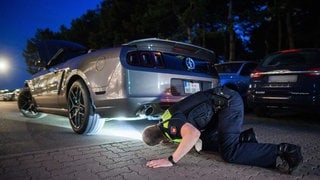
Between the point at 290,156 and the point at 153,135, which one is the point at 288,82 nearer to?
the point at 290,156

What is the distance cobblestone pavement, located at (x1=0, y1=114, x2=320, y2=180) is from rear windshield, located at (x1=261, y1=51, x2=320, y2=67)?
2188 millimetres

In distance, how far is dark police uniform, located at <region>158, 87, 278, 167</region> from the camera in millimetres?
2969

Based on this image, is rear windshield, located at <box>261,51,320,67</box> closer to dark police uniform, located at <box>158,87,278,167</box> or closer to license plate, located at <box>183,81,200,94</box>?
license plate, located at <box>183,81,200,94</box>

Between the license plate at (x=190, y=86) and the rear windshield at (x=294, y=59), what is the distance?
2.35 metres

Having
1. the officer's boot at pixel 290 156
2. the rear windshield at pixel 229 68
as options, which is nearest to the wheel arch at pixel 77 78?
the officer's boot at pixel 290 156

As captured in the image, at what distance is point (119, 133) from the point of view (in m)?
5.05

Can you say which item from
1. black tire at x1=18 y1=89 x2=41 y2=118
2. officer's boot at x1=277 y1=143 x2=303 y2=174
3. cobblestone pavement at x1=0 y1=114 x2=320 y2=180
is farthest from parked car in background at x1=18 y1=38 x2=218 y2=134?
black tire at x1=18 y1=89 x2=41 y2=118

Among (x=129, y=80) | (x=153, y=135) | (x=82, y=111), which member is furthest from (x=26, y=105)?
(x=153, y=135)

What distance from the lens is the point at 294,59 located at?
6.07 meters

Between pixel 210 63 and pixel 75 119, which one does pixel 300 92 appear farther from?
pixel 75 119

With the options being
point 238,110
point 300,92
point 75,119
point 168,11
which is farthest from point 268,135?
point 168,11

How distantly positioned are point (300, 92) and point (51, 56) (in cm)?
510

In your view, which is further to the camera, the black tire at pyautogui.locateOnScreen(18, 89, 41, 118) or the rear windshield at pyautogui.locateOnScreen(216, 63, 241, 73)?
the rear windshield at pyautogui.locateOnScreen(216, 63, 241, 73)

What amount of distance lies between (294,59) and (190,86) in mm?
Result: 2707
